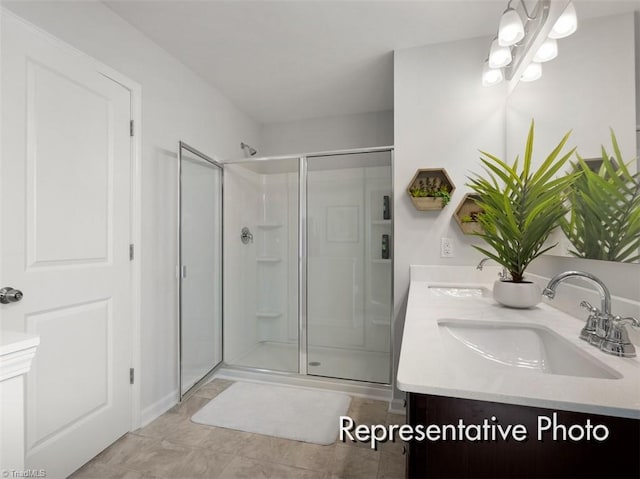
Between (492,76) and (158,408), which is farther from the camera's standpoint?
(158,408)

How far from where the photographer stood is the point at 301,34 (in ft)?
6.75

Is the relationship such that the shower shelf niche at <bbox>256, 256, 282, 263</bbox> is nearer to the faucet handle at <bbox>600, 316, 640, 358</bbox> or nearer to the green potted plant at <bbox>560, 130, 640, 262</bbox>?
the green potted plant at <bbox>560, 130, 640, 262</bbox>

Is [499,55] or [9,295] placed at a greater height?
[499,55]

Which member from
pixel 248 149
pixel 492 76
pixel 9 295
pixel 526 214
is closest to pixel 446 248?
pixel 526 214

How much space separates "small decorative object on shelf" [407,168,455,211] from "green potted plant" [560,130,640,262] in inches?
35.9

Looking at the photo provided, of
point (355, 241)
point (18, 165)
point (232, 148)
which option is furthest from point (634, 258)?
point (232, 148)

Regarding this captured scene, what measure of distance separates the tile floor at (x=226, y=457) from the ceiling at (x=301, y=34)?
2199 millimetres

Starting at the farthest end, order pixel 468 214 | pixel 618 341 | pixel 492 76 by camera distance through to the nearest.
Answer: pixel 468 214 → pixel 492 76 → pixel 618 341

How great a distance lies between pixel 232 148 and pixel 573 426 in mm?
3100

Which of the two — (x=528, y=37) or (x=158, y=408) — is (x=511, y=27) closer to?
(x=528, y=37)

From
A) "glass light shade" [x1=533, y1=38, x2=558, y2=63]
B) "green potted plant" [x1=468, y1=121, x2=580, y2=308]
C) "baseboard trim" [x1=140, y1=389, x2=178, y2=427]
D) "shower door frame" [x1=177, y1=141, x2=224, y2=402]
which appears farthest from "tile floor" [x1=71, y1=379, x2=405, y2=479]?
"glass light shade" [x1=533, y1=38, x2=558, y2=63]

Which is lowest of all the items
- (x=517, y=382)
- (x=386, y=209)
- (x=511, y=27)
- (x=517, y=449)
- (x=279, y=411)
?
(x=279, y=411)

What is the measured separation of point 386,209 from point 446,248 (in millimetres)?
616

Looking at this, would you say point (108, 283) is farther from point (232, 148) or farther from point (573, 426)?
point (573, 426)
